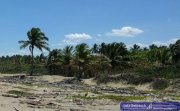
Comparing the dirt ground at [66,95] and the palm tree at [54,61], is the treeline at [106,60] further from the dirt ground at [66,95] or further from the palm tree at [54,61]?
the dirt ground at [66,95]

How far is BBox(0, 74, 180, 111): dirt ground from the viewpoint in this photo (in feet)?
79.2

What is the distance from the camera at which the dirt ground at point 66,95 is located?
24.1m

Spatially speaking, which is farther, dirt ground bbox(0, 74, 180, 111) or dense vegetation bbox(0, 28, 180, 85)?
dense vegetation bbox(0, 28, 180, 85)

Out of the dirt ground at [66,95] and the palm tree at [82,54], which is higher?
the palm tree at [82,54]

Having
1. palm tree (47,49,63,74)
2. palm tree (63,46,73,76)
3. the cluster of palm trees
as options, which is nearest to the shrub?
the cluster of palm trees

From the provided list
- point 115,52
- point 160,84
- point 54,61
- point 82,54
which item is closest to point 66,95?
point 160,84

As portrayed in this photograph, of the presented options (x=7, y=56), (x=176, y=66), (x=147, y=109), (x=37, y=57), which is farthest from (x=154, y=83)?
(x=7, y=56)

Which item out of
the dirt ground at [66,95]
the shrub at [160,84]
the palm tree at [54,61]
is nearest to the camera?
the dirt ground at [66,95]

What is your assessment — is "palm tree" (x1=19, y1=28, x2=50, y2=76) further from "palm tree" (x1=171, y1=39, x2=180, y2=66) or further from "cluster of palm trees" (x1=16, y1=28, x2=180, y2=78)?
"palm tree" (x1=171, y1=39, x2=180, y2=66)

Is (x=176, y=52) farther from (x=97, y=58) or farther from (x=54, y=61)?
A: (x=54, y=61)

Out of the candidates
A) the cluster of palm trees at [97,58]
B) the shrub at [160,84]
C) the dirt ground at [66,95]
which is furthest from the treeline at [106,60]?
the shrub at [160,84]

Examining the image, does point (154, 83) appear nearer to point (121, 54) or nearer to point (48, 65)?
point (121, 54)

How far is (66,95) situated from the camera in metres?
36.1

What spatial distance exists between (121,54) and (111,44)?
2.71 m
